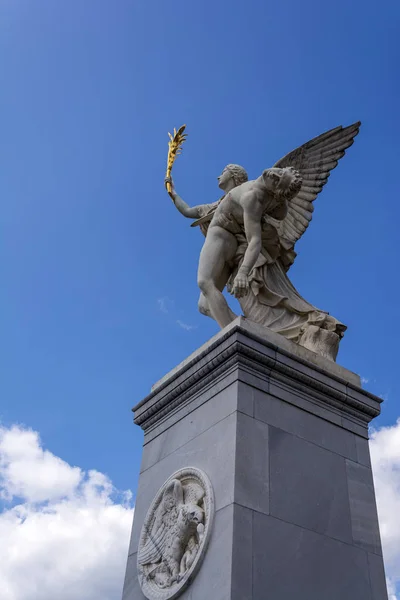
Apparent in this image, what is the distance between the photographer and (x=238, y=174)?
11.3 m

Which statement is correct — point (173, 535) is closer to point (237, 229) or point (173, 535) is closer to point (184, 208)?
→ point (237, 229)

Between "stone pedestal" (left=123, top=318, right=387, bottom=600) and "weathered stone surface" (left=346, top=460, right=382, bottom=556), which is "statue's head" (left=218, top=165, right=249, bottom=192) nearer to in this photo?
"stone pedestal" (left=123, top=318, right=387, bottom=600)

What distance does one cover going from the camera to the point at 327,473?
27.1 ft

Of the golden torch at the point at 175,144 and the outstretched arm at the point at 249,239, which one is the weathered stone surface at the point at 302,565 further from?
the golden torch at the point at 175,144

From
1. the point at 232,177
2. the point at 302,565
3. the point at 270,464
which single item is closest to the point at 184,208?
the point at 232,177

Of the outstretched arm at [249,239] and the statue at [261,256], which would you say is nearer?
the outstretched arm at [249,239]

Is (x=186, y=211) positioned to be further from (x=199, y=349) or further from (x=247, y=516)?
(x=247, y=516)

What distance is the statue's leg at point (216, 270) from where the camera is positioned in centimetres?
988

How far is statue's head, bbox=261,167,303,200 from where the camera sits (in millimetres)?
10016

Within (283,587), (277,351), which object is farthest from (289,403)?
(283,587)

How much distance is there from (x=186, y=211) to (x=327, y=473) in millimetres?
5608

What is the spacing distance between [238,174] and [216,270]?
2081 mm

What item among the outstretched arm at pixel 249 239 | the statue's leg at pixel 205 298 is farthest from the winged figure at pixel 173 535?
the statue's leg at pixel 205 298

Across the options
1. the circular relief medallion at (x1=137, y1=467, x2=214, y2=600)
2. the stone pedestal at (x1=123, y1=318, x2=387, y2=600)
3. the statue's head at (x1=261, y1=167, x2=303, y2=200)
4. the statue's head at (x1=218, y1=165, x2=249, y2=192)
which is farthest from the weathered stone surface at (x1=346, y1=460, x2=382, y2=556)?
the statue's head at (x1=218, y1=165, x2=249, y2=192)
